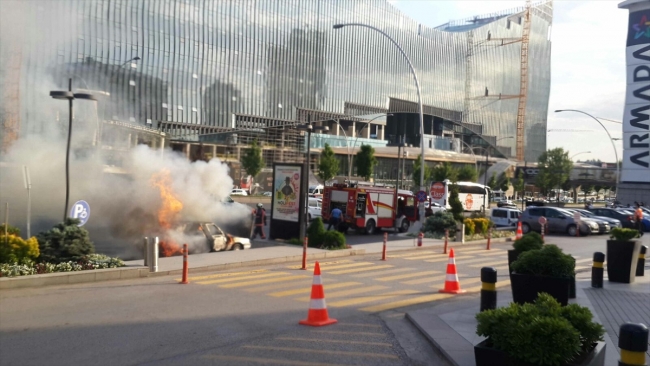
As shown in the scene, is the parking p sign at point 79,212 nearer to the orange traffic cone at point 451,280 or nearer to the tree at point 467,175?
the orange traffic cone at point 451,280

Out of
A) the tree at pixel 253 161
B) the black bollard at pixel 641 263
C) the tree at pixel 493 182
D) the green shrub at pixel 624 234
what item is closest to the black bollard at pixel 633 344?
the green shrub at pixel 624 234

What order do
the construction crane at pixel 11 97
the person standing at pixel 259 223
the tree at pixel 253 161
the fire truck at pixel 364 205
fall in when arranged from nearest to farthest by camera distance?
the construction crane at pixel 11 97 < the person standing at pixel 259 223 < the fire truck at pixel 364 205 < the tree at pixel 253 161

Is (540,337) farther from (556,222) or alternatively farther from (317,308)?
(556,222)

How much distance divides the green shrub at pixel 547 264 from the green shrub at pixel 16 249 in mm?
10689

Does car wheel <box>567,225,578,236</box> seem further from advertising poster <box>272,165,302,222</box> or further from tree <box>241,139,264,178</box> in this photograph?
tree <box>241,139,264,178</box>

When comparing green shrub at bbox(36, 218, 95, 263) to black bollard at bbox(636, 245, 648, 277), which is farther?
black bollard at bbox(636, 245, 648, 277)

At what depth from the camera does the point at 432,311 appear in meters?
11.3

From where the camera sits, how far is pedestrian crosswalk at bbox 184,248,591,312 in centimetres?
1288

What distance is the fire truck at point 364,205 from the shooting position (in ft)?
104

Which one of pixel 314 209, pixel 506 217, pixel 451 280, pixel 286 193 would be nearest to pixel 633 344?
pixel 451 280

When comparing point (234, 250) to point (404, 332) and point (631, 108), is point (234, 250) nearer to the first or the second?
point (404, 332)

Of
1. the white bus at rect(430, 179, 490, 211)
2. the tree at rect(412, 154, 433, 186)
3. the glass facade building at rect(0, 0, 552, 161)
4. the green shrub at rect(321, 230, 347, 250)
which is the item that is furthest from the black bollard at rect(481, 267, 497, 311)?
the tree at rect(412, 154, 433, 186)

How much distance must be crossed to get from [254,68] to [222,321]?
57.4m

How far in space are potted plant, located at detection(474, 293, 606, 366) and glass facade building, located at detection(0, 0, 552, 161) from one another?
2197 centimetres
